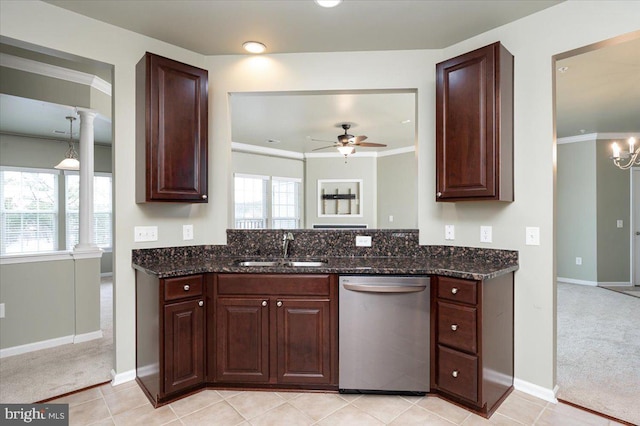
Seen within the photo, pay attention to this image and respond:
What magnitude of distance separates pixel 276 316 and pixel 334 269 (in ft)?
1.64

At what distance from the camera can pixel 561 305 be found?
4668 millimetres

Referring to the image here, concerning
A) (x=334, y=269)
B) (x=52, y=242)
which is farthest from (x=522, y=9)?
(x=52, y=242)

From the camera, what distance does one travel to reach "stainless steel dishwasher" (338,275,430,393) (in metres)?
2.29

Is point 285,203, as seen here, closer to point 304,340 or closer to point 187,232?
point 187,232

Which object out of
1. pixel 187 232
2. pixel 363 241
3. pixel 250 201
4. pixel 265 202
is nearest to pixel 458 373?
pixel 363 241

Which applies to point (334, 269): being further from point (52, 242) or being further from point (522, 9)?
point (52, 242)

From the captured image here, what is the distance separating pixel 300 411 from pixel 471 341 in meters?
1.12

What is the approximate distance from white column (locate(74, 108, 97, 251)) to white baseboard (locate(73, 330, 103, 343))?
33.0 inches

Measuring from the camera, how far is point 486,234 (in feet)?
8.57

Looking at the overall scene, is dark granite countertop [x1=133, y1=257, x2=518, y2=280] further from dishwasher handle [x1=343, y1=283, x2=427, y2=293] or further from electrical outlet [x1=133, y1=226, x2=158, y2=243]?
electrical outlet [x1=133, y1=226, x2=158, y2=243]

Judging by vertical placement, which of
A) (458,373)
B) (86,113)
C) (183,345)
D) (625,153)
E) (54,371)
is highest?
(86,113)

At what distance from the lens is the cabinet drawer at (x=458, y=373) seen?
2.11m

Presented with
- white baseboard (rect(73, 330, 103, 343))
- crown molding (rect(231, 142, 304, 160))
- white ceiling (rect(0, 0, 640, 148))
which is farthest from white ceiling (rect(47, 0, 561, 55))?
crown molding (rect(231, 142, 304, 160))

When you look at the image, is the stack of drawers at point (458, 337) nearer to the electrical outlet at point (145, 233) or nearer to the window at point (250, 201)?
the electrical outlet at point (145, 233)
